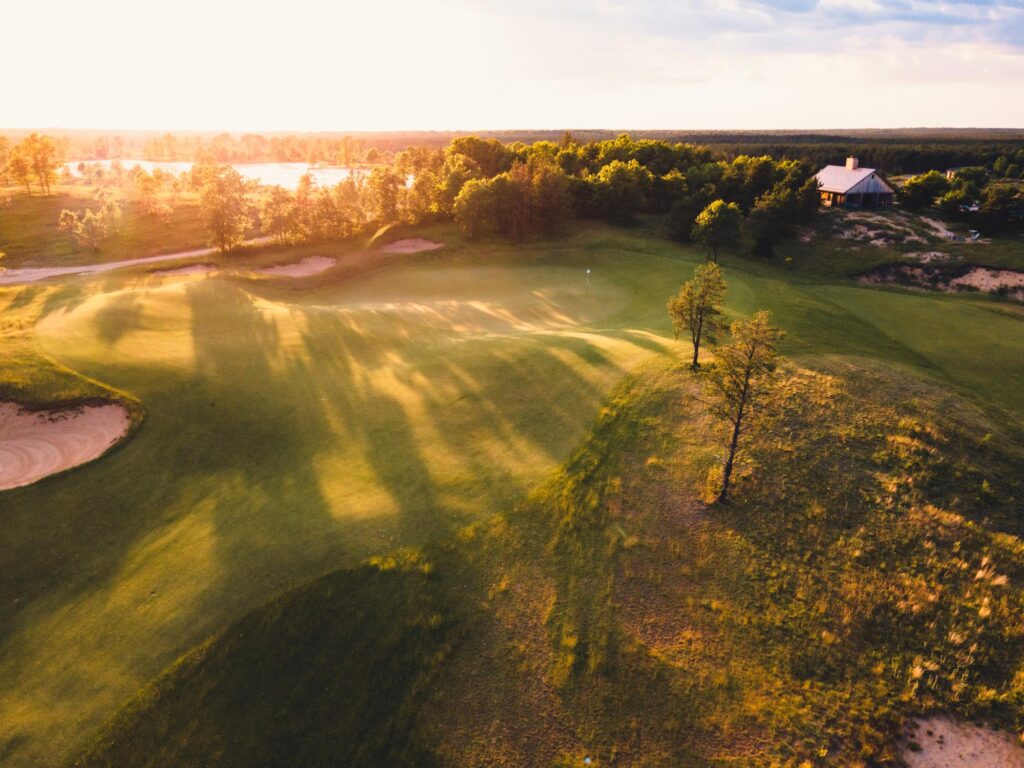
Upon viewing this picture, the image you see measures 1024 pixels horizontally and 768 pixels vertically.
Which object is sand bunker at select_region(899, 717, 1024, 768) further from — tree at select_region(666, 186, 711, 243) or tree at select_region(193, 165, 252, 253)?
tree at select_region(193, 165, 252, 253)

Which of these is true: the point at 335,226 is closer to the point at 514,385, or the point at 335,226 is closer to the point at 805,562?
the point at 514,385

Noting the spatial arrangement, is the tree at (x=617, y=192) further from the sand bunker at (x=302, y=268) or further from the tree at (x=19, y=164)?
the tree at (x=19, y=164)

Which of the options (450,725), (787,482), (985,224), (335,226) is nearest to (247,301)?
(335,226)

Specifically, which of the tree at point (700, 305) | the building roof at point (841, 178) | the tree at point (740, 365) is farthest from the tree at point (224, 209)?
the building roof at point (841, 178)

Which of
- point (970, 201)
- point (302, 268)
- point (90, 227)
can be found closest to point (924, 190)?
point (970, 201)

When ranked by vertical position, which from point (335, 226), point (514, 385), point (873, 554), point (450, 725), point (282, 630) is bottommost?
point (450, 725)

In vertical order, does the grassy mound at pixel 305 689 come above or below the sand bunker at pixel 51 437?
below

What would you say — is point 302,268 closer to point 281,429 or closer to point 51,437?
point 51,437
